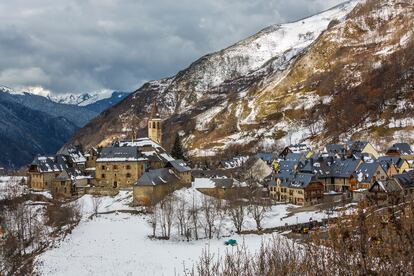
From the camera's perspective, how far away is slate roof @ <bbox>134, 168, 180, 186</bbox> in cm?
8738

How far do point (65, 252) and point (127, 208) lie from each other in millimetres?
24784

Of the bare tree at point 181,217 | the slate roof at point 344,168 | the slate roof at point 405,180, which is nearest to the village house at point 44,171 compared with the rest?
the bare tree at point 181,217

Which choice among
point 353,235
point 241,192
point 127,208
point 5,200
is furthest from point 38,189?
point 353,235

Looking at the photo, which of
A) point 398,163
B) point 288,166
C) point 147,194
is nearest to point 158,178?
point 147,194

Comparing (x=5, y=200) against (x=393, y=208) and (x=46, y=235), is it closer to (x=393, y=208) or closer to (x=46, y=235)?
(x=46, y=235)

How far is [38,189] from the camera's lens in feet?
→ 345

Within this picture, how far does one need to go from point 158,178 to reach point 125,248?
1030 inches

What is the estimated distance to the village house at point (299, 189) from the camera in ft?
316

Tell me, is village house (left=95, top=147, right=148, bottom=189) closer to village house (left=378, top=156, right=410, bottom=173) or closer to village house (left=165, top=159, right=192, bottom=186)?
village house (left=165, top=159, right=192, bottom=186)

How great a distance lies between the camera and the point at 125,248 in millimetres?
64375

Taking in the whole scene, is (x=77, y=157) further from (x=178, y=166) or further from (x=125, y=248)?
(x=125, y=248)

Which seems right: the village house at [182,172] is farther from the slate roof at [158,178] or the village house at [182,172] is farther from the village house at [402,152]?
the village house at [402,152]

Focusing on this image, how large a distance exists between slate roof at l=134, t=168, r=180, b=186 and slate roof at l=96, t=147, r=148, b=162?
10693 mm

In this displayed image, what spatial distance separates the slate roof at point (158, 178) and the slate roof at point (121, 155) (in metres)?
10.7
